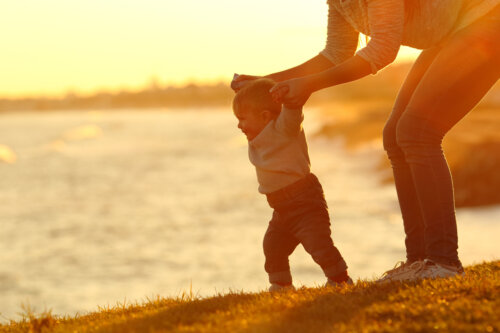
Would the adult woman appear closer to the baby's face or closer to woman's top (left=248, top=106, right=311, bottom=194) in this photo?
woman's top (left=248, top=106, right=311, bottom=194)

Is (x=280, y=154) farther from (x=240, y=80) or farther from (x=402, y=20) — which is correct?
(x=402, y=20)

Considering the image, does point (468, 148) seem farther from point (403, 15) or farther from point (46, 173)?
point (46, 173)

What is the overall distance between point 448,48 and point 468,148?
106ft

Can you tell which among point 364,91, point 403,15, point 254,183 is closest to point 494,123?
point 254,183

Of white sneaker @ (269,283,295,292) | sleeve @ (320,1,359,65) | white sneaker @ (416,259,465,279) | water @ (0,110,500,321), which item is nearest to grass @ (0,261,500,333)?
white sneaker @ (416,259,465,279)

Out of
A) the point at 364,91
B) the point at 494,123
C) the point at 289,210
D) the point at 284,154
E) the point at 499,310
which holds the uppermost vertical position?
the point at 364,91

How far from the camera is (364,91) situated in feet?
589

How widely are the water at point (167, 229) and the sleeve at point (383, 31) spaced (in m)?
3.20

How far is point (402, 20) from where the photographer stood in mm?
4652

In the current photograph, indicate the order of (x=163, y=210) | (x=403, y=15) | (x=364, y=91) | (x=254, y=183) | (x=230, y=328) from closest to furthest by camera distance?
(x=230, y=328), (x=403, y=15), (x=163, y=210), (x=254, y=183), (x=364, y=91)

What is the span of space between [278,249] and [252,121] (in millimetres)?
1050

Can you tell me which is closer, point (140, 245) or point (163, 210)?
point (140, 245)

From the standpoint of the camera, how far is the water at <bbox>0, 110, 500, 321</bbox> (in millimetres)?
26516

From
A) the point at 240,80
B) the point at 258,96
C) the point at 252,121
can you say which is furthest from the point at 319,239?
the point at 240,80
